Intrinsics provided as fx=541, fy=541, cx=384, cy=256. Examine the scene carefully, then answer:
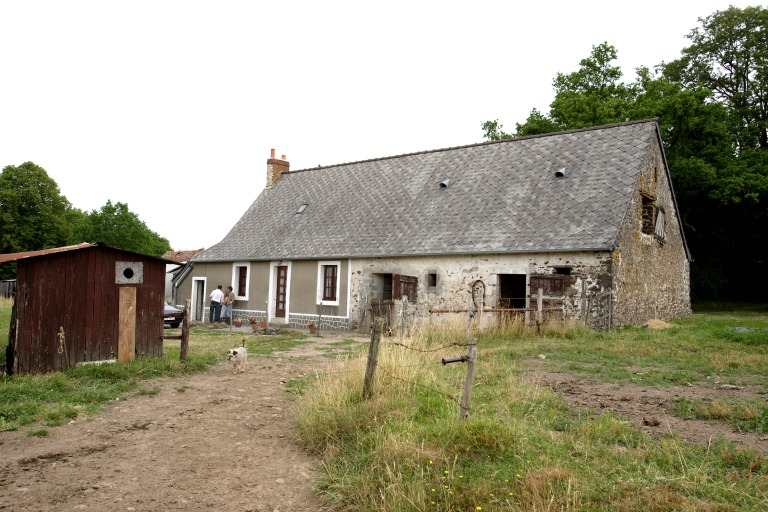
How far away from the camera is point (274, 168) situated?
27.8m

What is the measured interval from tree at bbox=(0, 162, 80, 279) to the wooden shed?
3477 centimetres

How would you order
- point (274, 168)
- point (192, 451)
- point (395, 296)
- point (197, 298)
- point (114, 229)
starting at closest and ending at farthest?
point (192, 451) → point (395, 296) → point (197, 298) → point (274, 168) → point (114, 229)

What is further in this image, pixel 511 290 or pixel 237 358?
pixel 511 290

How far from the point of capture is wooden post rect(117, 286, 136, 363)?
9922mm

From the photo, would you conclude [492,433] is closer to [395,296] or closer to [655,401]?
[655,401]

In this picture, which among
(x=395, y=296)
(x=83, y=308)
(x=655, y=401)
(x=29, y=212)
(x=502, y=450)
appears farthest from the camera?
(x=29, y=212)

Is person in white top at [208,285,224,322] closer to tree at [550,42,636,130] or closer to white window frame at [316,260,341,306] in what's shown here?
white window frame at [316,260,341,306]

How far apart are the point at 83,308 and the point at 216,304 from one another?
13252 millimetres

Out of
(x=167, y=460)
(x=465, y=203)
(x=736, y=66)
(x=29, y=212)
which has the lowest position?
(x=167, y=460)

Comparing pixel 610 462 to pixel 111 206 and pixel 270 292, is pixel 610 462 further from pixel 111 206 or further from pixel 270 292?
pixel 111 206

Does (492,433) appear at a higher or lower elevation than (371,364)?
lower

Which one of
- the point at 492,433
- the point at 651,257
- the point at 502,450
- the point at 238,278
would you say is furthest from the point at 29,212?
the point at 502,450

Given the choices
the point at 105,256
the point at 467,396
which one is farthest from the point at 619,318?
the point at 105,256

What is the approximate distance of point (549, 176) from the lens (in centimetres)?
1745
